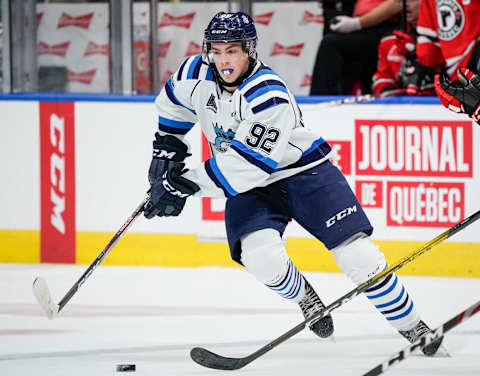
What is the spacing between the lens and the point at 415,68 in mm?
4512

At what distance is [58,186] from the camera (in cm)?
461

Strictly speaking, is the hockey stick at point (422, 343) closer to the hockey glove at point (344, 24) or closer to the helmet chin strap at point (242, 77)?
the helmet chin strap at point (242, 77)

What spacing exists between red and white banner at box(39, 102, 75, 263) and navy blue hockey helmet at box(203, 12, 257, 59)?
191 cm

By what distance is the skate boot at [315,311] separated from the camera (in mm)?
3089

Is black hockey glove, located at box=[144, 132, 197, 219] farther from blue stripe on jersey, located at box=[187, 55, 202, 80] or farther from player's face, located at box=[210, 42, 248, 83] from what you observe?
player's face, located at box=[210, 42, 248, 83]

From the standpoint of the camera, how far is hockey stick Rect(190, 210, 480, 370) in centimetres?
281

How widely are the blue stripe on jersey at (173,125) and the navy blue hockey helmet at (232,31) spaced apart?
40cm

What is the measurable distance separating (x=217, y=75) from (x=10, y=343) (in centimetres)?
114

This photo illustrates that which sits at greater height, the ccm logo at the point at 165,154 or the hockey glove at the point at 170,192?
the ccm logo at the point at 165,154

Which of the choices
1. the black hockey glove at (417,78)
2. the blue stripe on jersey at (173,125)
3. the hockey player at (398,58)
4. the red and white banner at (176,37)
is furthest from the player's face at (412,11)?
the blue stripe on jersey at (173,125)

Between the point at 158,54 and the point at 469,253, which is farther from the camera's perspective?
the point at 158,54

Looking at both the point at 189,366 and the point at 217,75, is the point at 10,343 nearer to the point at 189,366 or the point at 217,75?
the point at 189,366

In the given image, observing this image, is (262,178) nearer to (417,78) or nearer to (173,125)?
(173,125)

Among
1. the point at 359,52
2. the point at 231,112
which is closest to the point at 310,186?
the point at 231,112
